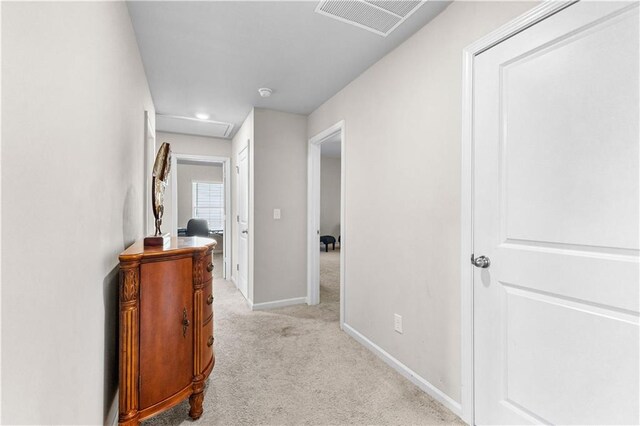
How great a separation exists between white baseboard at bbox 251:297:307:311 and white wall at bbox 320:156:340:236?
4.77 m

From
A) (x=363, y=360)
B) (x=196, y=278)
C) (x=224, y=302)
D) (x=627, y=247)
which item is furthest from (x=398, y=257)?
(x=224, y=302)

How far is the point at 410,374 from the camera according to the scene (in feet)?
6.65

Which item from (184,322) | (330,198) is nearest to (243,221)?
(184,322)

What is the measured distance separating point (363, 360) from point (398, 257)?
88 centimetres

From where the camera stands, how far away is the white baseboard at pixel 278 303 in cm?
350

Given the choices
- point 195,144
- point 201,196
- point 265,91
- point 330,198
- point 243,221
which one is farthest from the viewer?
point 330,198

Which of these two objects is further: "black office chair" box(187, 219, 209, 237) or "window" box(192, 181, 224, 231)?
"window" box(192, 181, 224, 231)

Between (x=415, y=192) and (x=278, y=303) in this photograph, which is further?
(x=278, y=303)

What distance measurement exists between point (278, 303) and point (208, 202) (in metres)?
5.43

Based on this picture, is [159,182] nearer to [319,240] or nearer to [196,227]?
[319,240]

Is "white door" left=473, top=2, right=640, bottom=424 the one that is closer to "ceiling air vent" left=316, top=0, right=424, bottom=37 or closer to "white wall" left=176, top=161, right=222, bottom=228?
"ceiling air vent" left=316, top=0, right=424, bottom=37

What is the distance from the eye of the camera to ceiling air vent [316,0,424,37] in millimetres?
1728

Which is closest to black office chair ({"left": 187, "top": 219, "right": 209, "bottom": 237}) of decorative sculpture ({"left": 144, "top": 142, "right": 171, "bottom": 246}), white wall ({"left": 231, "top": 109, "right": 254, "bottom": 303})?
white wall ({"left": 231, "top": 109, "right": 254, "bottom": 303})

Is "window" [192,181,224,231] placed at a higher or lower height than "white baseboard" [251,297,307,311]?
higher
